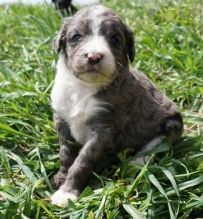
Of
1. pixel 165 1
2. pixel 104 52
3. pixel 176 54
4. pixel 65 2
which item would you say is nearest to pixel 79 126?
pixel 104 52

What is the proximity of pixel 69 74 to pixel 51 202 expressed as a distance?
3.57 feet

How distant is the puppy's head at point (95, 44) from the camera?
4.09 metres

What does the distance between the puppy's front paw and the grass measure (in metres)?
0.07

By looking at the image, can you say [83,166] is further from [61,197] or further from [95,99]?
[95,99]

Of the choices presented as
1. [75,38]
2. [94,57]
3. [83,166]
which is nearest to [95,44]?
[94,57]

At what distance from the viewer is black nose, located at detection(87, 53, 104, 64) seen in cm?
403

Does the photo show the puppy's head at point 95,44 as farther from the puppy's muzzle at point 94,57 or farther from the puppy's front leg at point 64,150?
the puppy's front leg at point 64,150

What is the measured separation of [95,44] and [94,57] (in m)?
0.15

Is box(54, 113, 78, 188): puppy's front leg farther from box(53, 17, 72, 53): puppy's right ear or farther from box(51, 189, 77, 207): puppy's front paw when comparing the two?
box(53, 17, 72, 53): puppy's right ear

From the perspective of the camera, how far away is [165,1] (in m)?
9.39

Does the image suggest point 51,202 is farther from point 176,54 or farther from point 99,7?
point 176,54

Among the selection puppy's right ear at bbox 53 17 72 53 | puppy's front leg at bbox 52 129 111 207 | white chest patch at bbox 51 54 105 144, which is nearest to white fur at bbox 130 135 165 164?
puppy's front leg at bbox 52 129 111 207

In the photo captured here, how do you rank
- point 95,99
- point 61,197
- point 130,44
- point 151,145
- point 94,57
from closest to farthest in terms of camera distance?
point 94,57 < point 61,197 < point 95,99 < point 130,44 < point 151,145

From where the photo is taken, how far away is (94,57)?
159 inches
